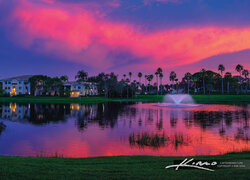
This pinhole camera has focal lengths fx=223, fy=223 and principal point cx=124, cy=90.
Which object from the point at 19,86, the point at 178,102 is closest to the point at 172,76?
the point at 178,102

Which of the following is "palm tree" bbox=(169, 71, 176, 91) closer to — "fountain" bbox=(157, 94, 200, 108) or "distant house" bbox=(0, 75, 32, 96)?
"fountain" bbox=(157, 94, 200, 108)

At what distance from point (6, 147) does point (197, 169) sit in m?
17.2

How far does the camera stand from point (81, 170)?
9.18 m

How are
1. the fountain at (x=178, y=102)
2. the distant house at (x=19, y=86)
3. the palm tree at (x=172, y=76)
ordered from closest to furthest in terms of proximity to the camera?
the fountain at (x=178, y=102), the distant house at (x=19, y=86), the palm tree at (x=172, y=76)

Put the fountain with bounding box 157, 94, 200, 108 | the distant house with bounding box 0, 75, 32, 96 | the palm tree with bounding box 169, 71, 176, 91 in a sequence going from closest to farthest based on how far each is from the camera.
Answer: the fountain with bounding box 157, 94, 200, 108, the distant house with bounding box 0, 75, 32, 96, the palm tree with bounding box 169, 71, 176, 91

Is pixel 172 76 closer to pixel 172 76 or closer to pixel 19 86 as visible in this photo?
pixel 172 76

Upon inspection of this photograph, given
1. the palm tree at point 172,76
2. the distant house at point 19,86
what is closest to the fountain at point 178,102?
the distant house at point 19,86

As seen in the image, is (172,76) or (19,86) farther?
(172,76)

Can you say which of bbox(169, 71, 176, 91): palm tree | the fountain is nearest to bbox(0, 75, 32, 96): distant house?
the fountain

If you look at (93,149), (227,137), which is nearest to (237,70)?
(227,137)

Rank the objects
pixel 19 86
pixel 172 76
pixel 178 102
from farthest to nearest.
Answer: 1. pixel 172 76
2. pixel 19 86
3. pixel 178 102

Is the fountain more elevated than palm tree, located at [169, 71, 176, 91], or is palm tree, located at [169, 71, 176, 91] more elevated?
palm tree, located at [169, 71, 176, 91]

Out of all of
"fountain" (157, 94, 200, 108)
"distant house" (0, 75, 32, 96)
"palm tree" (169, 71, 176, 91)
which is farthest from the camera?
"palm tree" (169, 71, 176, 91)

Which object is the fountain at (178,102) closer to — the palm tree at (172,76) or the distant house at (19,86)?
the distant house at (19,86)
